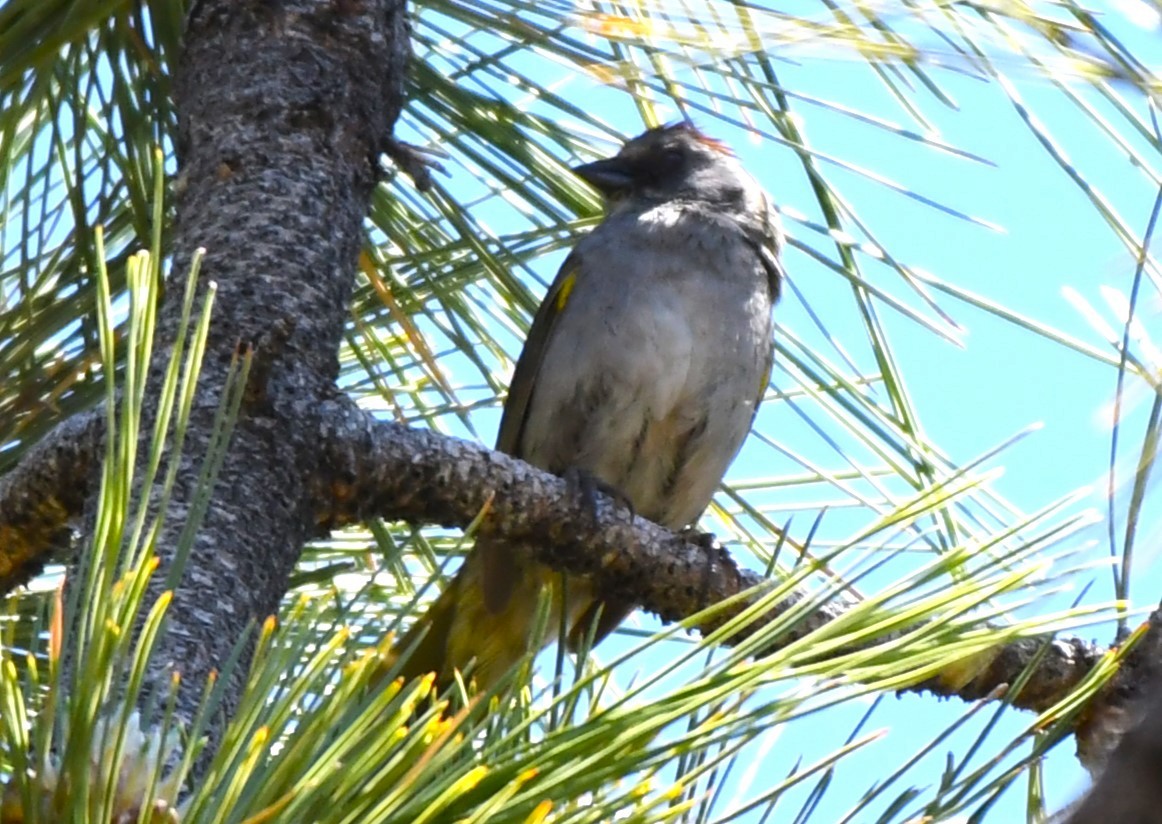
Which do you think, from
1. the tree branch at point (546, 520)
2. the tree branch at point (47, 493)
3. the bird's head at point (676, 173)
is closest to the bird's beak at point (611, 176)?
the bird's head at point (676, 173)

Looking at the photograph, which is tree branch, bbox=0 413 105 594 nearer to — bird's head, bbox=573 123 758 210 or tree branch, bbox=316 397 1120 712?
tree branch, bbox=316 397 1120 712

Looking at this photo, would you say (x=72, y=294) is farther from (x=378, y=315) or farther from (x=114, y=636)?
(x=114, y=636)

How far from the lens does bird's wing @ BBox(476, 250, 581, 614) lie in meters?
2.92

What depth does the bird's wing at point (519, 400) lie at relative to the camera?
2918mm

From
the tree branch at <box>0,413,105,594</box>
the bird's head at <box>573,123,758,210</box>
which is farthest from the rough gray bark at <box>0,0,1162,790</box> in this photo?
the bird's head at <box>573,123,758,210</box>

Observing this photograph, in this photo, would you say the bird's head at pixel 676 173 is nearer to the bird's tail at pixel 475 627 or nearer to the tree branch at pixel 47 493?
the bird's tail at pixel 475 627

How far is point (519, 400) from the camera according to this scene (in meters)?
3.33

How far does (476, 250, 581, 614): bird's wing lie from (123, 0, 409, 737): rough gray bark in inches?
29.3

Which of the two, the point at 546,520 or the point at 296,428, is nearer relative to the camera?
the point at 296,428

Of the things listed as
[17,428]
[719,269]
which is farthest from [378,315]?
[719,269]

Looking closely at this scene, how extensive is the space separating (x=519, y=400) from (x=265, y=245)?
1.56 meters

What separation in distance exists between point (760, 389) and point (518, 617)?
0.74 m

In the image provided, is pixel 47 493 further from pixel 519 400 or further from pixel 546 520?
pixel 519 400

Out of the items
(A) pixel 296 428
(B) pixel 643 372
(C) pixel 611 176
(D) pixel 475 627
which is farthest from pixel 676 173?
(A) pixel 296 428
